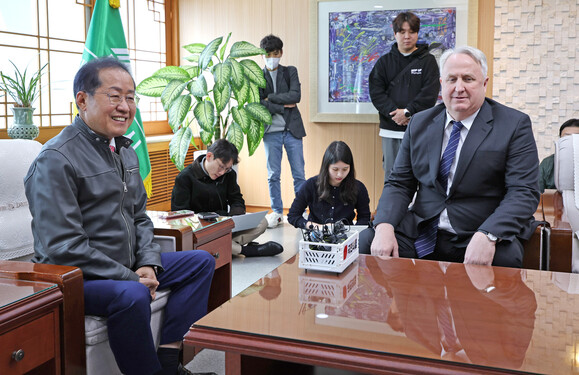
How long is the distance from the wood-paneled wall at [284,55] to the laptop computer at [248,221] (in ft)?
6.87

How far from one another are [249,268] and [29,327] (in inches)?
94.3

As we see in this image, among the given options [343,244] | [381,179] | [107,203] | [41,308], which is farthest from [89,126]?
[381,179]

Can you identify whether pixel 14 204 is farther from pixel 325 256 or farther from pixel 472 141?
pixel 472 141

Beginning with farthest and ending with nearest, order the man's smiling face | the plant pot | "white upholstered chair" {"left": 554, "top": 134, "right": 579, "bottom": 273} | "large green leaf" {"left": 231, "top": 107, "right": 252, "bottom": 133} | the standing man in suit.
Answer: "large green leaf" {"left": 231, "top": 107, "right": 252, "bottom": 133}, the plant pot, "white upholstered chair" {"left": 554, "top": 134, "right": 579, "bottom": 273}, the standing man in suit, the man's smiling face

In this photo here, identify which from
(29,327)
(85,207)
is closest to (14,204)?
(85,207)

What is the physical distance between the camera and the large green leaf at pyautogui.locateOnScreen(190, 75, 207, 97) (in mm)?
4746

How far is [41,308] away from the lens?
1.74 meters

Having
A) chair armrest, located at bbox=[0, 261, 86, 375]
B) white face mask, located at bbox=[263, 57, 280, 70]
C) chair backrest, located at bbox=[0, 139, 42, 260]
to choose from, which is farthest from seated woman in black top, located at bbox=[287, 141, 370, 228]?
chair armrest, located at bbox=[0, 261, 86, 375]

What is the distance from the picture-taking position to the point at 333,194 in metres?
3.87

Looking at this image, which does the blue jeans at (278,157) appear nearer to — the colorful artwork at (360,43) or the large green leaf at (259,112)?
the large green leaf at (259,112)

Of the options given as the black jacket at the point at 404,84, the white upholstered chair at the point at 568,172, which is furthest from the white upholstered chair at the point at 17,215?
the black jacket at the point at 404,84

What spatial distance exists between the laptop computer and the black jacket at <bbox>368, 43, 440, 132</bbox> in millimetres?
1580

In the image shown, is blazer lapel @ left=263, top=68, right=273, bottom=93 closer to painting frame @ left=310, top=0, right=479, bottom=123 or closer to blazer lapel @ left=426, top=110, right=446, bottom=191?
painting frame @ left=310, top=0, right=479, bottom=123

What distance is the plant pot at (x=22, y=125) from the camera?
370 cm
